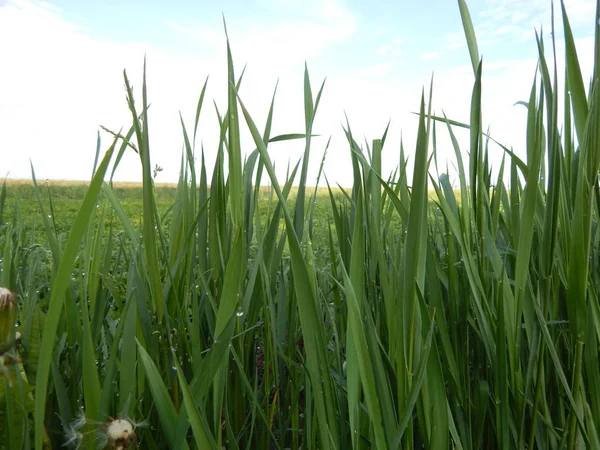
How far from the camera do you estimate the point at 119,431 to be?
17.7 inches

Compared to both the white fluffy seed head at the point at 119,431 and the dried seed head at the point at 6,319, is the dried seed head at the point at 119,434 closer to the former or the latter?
the white fluffy seed head at the point at 119,431

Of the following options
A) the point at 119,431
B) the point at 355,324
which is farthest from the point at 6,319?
the point at 355,324

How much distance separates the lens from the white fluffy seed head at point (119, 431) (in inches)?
17.6

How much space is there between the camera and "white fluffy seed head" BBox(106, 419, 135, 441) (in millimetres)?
447

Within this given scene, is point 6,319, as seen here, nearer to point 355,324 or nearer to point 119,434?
point 119,434

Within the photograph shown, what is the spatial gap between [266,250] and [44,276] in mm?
1107

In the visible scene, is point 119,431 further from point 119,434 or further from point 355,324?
point 355,324

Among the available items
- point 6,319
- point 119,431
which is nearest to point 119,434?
point 119,431

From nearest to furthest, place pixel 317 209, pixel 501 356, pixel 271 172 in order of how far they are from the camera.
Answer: pixel 271 172
pixel 501 356
pixel 317 209

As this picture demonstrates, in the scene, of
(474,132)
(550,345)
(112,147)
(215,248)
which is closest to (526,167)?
(474,132)

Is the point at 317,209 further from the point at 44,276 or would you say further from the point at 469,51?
the point at 469,51

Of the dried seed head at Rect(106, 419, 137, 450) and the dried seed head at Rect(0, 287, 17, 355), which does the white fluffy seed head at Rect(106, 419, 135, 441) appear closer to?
the dried seed head at Rect(106, 419, 137, 450)

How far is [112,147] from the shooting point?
46 cm

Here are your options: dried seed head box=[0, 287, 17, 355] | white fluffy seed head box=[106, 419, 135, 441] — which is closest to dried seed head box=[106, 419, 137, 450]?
white fluffy seed head box=[106, 419, 135, 441]
